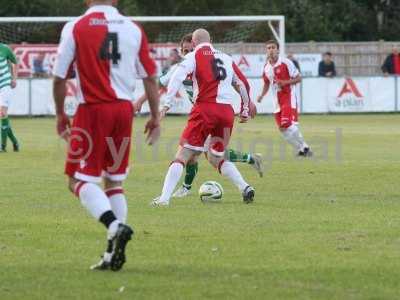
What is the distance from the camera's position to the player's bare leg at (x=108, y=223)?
8.33 meters

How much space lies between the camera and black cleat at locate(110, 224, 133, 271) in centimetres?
830

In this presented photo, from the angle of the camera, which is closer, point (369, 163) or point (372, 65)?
point (369, 163)

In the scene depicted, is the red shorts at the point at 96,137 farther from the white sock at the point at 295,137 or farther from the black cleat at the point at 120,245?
the white sock at the point at 295,137

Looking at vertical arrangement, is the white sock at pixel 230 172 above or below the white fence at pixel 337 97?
above

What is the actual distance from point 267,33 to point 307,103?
7.14 metres

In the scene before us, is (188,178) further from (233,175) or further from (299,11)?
(299,11)

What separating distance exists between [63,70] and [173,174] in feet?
14.6

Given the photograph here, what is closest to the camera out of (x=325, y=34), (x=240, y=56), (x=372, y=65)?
(x=240, y=56)

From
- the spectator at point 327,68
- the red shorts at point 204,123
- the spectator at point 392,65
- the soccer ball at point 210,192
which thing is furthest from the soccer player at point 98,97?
the spectator at point 392,65

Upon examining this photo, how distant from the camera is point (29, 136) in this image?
26156 millimetres

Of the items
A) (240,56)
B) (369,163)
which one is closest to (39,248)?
(369,163)

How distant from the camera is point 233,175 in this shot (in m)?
13.5

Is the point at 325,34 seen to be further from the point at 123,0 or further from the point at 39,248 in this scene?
the point at 39,248

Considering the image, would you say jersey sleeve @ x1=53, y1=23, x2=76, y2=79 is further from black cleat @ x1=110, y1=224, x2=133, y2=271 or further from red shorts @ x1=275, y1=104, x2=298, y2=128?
red shorts @ x1=275, y1=104, x2=298, y2=128
